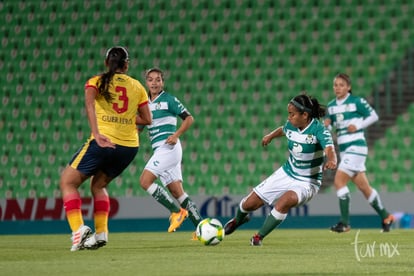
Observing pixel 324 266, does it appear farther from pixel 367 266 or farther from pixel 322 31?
pixel 322 31

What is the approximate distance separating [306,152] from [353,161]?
345 cm

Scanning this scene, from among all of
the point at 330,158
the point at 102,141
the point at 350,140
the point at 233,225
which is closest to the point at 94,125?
the point at 102,141

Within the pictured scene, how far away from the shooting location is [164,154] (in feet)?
35.2

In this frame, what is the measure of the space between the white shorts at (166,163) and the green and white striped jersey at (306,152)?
1.95 metres

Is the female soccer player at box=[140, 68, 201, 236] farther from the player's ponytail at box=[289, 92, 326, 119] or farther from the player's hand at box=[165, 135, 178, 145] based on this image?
the player's ponytail at box=[289, 92, 326, 119]

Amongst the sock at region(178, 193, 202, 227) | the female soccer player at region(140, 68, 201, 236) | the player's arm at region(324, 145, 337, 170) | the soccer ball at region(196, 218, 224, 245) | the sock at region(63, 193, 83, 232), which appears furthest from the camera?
the female soccer player at region(140, 68, 201, 236)

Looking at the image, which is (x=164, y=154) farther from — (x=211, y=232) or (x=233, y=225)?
(x=211, y=232)

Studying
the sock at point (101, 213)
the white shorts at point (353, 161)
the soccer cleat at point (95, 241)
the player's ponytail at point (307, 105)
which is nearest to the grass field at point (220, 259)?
the soccer cleat at point (95, 241)

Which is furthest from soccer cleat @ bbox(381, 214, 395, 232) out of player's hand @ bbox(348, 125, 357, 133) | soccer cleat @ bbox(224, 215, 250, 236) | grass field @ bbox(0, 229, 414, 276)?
soccer cleat @ bbox(224, 215, 250, 236)

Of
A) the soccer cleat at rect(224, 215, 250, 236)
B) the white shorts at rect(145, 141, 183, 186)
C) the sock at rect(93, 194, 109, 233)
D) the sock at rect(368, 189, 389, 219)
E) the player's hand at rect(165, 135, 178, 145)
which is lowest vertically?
the sock at rect(368, 189, 389, 219)

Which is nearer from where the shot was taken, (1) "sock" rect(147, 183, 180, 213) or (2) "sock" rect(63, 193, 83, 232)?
(2) "sock" rect(63, 193, 83, 232)

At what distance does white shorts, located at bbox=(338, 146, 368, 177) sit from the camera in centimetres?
1235

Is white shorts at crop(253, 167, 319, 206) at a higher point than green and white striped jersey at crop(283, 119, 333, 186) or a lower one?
lower

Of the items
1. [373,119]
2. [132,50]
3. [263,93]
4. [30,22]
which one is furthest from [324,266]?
[30,22]
